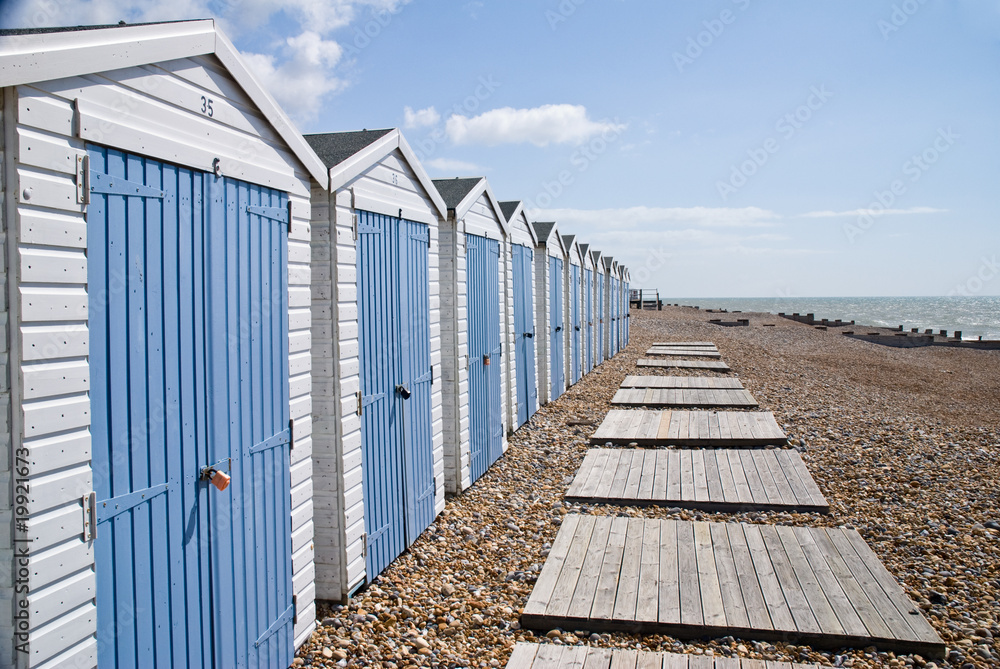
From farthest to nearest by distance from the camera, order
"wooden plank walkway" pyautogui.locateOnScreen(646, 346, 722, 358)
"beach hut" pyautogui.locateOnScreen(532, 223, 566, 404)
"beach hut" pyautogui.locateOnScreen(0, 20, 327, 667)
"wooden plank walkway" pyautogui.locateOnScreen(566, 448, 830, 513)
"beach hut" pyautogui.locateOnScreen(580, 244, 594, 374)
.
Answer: "wooden plank walkway" pyautogui.locateOnScreen(646, 346, 722, 358) → "beach hut" pyautogui.locateOnScreen(580, 244, 594, 374) → "beach hut" pyautogui.locateOnScreen(532, 223, 566, 404) → "wooden plank walkway" pyautogui.locateOnScreen(566, 448, 830, 513) → "beach hut" pyautogui.locateOnScreen(0, 20, 327, 667)

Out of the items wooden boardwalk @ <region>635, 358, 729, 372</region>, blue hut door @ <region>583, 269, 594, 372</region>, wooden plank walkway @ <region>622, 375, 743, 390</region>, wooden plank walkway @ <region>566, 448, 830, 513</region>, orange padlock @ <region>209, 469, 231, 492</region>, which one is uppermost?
blue hut door @ <region>583, 269, 594, 372</region>

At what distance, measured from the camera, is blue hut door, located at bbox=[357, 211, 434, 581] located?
4.62 meters

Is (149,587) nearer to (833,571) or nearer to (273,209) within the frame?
(273,209)

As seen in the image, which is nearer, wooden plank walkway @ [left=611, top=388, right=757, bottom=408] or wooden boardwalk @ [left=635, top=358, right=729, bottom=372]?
wooden plank walkway @ [left=611, top=388, right=757, bottom=408]

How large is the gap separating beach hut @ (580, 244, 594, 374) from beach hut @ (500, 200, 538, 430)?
4896mm

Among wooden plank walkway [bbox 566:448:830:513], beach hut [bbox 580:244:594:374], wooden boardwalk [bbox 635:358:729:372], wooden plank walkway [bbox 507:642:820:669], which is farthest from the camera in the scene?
wooden boardwalk [bbox 635:358:729:372]

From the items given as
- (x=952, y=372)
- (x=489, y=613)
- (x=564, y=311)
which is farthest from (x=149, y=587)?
(x=952, y=372)

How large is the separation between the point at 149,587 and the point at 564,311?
36.8ft

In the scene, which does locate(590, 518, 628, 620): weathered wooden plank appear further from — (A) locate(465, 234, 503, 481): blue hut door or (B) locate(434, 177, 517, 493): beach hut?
(A) locate(465, 234, 503, 481): blue hut door

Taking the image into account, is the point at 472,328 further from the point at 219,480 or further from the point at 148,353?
the point at 148,353

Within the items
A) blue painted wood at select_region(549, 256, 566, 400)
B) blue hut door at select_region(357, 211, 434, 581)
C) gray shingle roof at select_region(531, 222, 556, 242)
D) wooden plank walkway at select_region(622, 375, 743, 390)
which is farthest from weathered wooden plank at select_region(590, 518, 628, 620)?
wooden plank walkway at select_region(622, 375, 743, 390)

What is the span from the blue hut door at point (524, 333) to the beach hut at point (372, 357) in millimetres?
3584

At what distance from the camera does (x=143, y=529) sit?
254cm

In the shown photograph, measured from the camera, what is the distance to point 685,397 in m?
11.4
